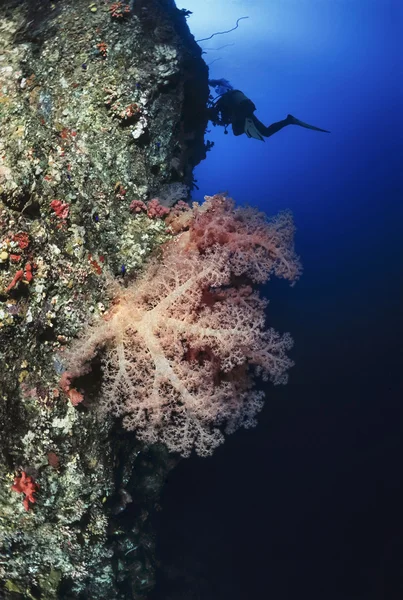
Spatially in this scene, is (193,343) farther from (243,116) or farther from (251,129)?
(243,116)

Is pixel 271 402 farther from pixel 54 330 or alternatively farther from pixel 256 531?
pixel 54 330

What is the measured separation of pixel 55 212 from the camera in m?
2.83

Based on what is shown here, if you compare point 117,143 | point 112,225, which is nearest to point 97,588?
point 112,225

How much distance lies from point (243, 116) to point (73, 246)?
4.17 metres

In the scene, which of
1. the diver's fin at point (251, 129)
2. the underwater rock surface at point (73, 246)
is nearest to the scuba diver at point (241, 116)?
the diver's fin at point (251, 129)

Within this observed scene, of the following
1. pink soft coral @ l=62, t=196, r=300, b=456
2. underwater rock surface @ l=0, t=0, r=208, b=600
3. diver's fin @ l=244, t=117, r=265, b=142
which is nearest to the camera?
pink soft coral @ l=62, t=196, r=300, b=456

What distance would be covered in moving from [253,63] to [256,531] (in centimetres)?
5868

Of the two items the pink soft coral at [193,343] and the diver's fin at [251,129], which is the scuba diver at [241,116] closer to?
the diver's fin at [251,129]

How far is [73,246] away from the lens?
2.84 m

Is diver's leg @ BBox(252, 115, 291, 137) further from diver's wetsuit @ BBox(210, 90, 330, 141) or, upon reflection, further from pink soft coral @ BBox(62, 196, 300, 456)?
pink soft coral @ BBox(62, 196, 300, 456)

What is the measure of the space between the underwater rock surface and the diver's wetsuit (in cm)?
179

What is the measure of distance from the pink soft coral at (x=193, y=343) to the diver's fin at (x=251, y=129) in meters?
3.34

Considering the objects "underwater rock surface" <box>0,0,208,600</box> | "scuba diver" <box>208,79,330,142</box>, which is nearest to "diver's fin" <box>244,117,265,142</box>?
"scuba diver" <box>208,79,330,142</box>

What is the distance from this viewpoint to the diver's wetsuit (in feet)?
18.3
